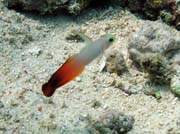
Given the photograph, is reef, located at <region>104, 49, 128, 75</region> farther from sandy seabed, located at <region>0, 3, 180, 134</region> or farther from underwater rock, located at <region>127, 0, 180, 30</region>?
underwater rock, located at <region>127, 0, 180, 30</region>

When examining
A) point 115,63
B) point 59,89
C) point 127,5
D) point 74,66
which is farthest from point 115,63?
point 74,66

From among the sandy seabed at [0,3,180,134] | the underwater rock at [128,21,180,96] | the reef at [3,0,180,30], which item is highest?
the reef at [3,0,180,30]

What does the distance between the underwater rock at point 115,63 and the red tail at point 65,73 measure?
75.0 inches

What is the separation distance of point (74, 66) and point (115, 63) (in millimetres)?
1967

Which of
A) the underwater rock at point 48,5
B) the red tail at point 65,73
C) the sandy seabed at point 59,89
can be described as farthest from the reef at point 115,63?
the red tail at point 65,73

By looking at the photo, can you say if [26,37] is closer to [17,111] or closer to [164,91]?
[17,111]

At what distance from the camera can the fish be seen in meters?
3.44

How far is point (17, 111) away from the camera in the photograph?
14.4ft

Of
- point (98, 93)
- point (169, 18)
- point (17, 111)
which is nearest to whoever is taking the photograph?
point (17, 111)

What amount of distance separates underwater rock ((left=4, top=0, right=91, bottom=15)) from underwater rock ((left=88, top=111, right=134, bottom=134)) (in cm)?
248

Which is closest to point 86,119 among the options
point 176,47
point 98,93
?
point 98,93

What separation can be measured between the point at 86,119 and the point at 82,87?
2.31 ft

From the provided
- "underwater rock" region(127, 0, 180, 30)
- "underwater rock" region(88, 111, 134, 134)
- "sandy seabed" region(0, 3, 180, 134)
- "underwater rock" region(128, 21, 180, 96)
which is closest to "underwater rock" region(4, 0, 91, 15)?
"sandy seabed" region(0, 3, 180, 134)

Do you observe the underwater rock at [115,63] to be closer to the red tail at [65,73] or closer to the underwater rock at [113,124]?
the underwater rock at [113,124]
